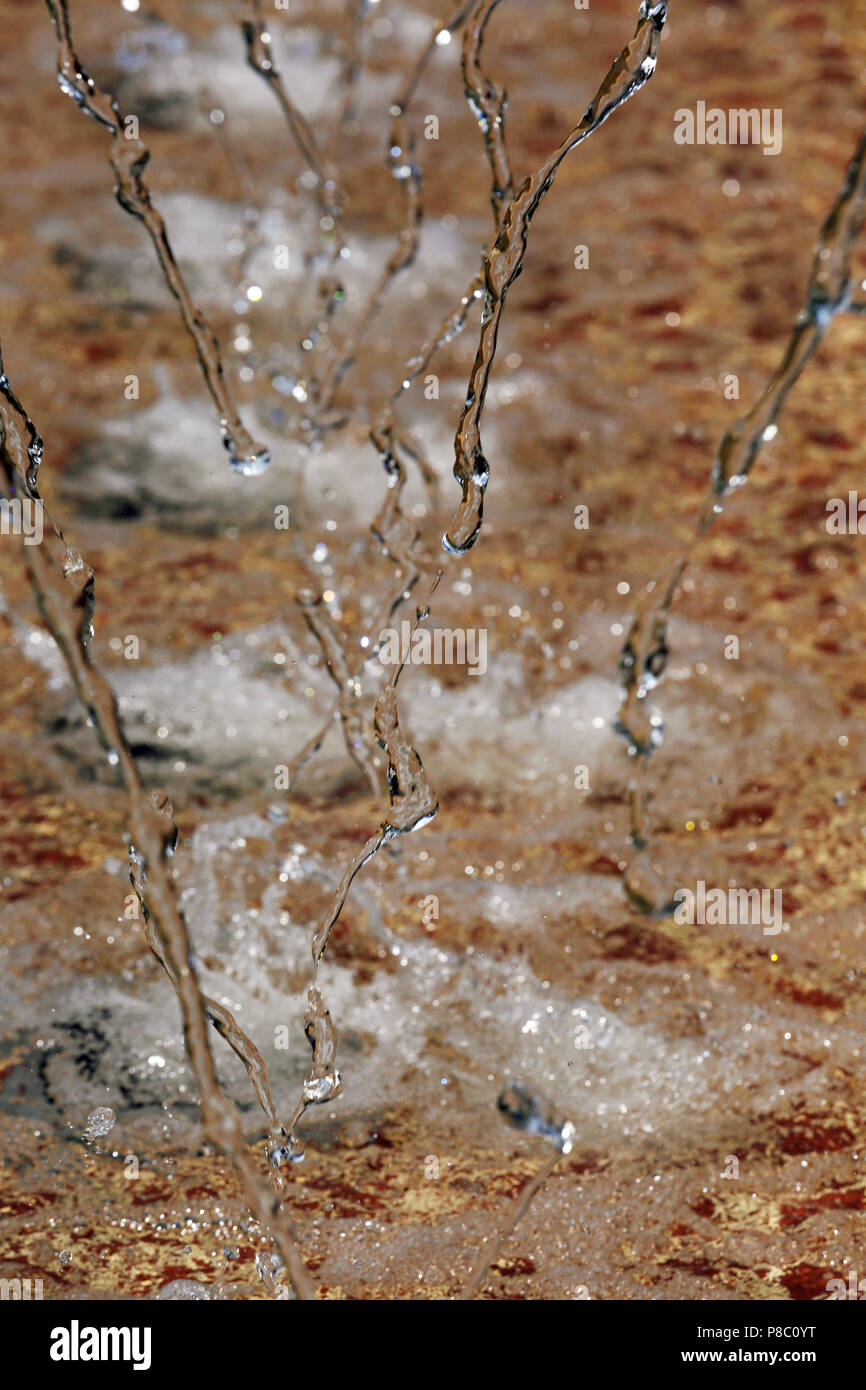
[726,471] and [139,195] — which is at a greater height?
[139,195]

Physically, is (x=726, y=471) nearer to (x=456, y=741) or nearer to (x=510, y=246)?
(x=510, y=246)

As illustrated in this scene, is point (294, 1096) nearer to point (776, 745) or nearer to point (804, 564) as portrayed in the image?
point (776, 745)

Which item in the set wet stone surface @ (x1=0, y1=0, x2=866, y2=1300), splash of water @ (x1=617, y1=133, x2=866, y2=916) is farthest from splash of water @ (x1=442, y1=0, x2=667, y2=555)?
wet stone surface @ (x1=0, y1=0, x2=866, y2=1300)

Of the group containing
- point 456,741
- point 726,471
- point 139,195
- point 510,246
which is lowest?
point 456,741

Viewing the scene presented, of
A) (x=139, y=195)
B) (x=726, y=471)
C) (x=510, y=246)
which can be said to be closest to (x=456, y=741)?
(x=726, y=471)

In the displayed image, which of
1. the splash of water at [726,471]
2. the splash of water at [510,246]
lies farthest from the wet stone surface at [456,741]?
the splash of water at [510,246]

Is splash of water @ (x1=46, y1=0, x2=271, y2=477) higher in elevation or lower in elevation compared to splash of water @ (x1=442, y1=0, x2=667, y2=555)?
higher

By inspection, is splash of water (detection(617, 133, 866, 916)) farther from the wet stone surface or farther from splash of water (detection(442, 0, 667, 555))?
splash of water (detection(442, 0, 667, 555))

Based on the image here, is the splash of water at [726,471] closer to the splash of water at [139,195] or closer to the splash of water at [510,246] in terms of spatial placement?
the splash of water at [510,246]

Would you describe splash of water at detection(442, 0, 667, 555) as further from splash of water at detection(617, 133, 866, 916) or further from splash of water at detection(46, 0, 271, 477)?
splash of water at detection(46, 0, 271, 477)

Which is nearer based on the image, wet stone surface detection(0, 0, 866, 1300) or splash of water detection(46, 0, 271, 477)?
wet stone surface detection(0, 0, 866, 1300)

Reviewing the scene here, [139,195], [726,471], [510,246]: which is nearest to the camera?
[510,246]
